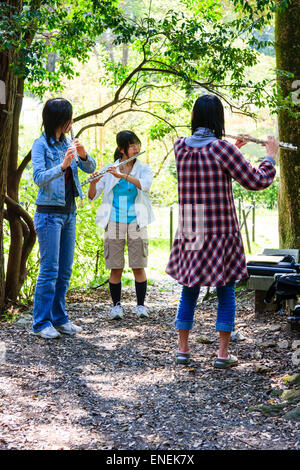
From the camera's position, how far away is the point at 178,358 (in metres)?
4.02

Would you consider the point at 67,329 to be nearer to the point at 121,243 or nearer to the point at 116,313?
the point at 116,313

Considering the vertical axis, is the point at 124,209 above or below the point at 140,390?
above

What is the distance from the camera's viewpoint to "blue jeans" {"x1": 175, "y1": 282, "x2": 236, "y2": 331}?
3.79 m

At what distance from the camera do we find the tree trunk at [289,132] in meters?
6.21

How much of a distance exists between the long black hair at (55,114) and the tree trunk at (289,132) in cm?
255

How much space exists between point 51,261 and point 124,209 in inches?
46.3

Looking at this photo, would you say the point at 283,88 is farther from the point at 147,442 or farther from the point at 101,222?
the point at 147,442

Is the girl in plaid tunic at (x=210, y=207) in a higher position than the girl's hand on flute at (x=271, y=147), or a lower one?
lower

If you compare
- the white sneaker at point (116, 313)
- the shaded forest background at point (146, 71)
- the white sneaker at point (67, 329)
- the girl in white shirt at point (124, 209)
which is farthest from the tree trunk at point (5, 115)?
the white sneaker at point (116, 313)

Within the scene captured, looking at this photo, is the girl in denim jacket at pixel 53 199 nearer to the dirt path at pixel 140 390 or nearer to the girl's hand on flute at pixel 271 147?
the dirt path at pixel 140 390

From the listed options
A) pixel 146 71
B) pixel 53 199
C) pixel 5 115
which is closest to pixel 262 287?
pixel 53 199

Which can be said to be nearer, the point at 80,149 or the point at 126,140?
the point at 80,149

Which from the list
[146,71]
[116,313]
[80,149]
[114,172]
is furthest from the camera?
[146,71]

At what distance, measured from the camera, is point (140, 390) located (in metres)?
3.58
